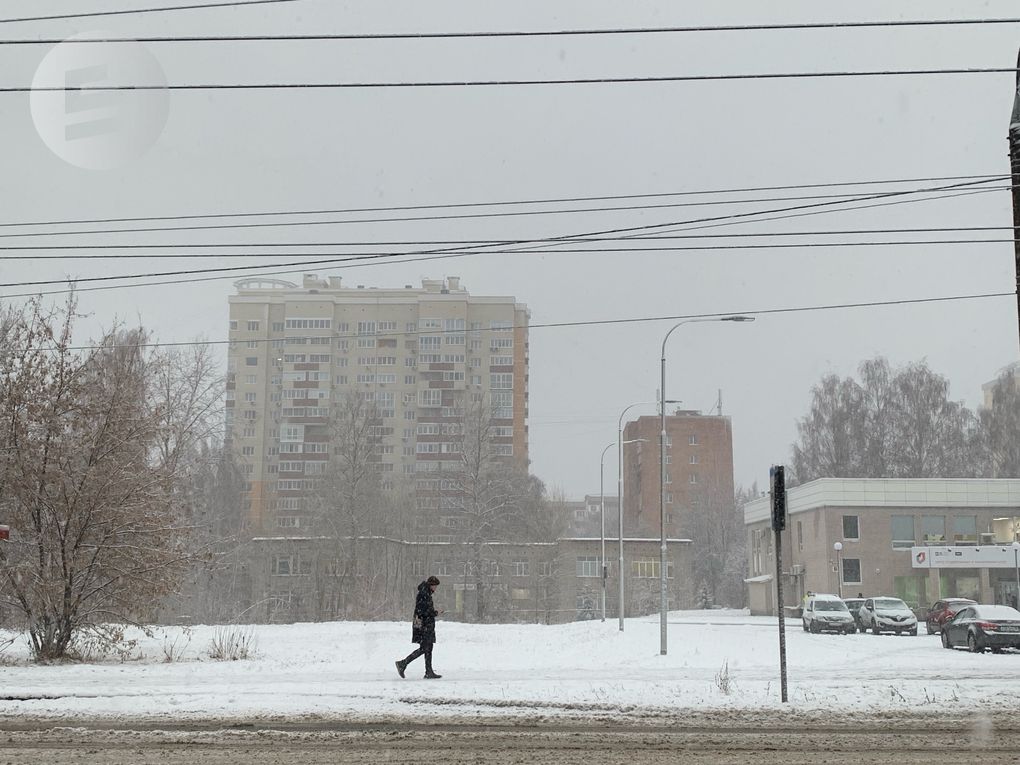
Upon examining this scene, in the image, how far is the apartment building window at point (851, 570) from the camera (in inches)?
2623

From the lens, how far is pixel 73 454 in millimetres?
23641

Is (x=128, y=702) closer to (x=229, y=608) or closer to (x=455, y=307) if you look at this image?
(x=229, y=608)

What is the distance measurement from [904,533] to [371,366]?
5961cm

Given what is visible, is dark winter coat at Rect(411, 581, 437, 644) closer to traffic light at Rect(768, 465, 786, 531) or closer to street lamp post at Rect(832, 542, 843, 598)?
traffic light at Rect(768, 465, 786, 531)

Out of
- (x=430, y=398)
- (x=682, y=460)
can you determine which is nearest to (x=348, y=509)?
(x=430, y=398)

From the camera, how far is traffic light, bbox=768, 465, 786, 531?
15453mm

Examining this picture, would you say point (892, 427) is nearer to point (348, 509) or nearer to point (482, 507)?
point (482, 507)

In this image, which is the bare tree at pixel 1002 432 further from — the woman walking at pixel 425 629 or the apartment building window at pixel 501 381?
the woman walking at pixel 425 629

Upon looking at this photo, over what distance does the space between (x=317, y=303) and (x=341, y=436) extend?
43.6 m

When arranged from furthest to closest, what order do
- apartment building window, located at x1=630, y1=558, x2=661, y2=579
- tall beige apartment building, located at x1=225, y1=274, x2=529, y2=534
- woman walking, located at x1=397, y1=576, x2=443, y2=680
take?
tall beige apartment building, located at x1=225, y1=274, x2=529, y2=534 → apartment building window, located at x1=630, y1=558, x2=661, y2=579 → woman walking, located at x1=397, y1=576, x2=443, y2=680

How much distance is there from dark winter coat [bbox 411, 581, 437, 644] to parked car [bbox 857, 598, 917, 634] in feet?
98.7

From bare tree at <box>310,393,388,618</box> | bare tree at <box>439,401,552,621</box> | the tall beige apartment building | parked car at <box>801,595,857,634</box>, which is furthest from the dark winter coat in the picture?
the tall beige apartment building

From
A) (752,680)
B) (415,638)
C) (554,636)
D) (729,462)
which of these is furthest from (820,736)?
(729,462)

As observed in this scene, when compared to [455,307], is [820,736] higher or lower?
lower
